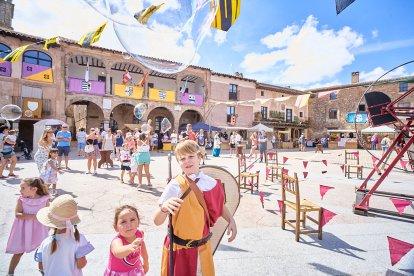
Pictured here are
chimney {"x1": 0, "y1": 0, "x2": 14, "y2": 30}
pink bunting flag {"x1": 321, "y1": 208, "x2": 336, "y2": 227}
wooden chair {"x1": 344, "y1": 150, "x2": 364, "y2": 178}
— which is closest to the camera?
pink bunting flag {"x1": 321, "y1": 208, "x2": 336, "y2": 227}

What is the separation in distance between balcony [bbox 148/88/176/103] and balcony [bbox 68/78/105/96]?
3879 millimetres

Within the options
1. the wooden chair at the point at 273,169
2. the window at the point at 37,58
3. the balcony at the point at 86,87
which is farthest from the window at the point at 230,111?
the window at the point at 37,58

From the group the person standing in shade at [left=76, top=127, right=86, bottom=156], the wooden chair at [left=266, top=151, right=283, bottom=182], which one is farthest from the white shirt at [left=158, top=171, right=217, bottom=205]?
the person standing in shade at [left=76, top=127, right=86, bottom=156]

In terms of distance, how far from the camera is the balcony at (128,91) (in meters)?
18.6

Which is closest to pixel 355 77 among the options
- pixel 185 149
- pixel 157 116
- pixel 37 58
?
pixel 157 116

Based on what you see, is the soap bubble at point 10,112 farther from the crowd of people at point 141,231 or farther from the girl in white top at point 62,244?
the girl in white top at point 62,244

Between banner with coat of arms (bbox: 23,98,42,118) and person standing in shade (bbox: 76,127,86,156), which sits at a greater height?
banner with coat of arms (bbox: 23,98,42,118)

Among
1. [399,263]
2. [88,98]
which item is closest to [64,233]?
[399,263]

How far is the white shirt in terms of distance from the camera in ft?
4.97

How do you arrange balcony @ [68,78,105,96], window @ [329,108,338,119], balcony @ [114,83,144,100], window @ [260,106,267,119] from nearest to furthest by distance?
1. balcony @ [68,78,105,96]
2. balcony @ [114,83,144,100]
3. window @ [260,106,267,119]
4. window @ [329,108,338,119]

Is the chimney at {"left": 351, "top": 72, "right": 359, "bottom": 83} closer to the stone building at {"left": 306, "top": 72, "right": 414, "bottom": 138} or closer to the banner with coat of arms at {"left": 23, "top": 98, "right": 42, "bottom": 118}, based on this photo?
the stone building at {"left": 306, "top": 72, "right": 414, "bottom": 138}

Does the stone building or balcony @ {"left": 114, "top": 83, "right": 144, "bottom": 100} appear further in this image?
the stone building

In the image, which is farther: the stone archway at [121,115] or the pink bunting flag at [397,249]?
the stone archway at [121,115]

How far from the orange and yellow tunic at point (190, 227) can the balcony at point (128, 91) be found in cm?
1876
